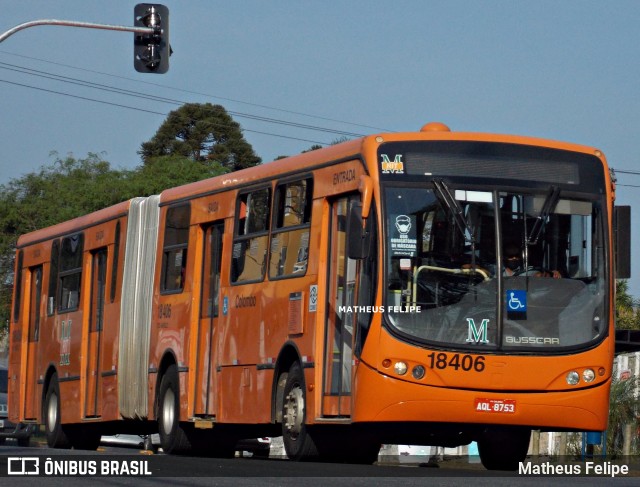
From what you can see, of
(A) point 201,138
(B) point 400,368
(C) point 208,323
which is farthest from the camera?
(A) point 201,138

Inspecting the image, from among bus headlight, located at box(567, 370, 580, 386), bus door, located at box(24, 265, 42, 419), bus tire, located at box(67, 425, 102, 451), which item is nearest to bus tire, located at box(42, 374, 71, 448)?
bus tire, located at box(67, 425, 102, 451)

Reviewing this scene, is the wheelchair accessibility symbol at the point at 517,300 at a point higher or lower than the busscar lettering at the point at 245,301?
lower

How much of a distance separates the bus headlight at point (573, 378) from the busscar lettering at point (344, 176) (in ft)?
9.64

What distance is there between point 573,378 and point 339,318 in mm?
2445

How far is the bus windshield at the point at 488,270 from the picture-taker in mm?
15938

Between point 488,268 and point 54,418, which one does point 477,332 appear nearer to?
point 488,268

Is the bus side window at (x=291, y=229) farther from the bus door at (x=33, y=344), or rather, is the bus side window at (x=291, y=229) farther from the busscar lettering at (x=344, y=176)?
the bus door at (x=33, y=344)

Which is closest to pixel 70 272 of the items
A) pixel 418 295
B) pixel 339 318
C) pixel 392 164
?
pixel 339 318

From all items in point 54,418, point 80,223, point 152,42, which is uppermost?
point 152,42

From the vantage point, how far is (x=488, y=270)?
16.1m

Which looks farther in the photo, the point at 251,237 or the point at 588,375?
the point at 251,237

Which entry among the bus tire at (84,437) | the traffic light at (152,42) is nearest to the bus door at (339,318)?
the traffic light at (152,42)

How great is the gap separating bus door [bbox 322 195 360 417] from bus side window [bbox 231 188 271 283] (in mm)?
1752

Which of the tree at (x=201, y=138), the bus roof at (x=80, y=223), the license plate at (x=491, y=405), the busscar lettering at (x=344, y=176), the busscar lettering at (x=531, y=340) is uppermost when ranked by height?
the tree at (x=201, y=138)
